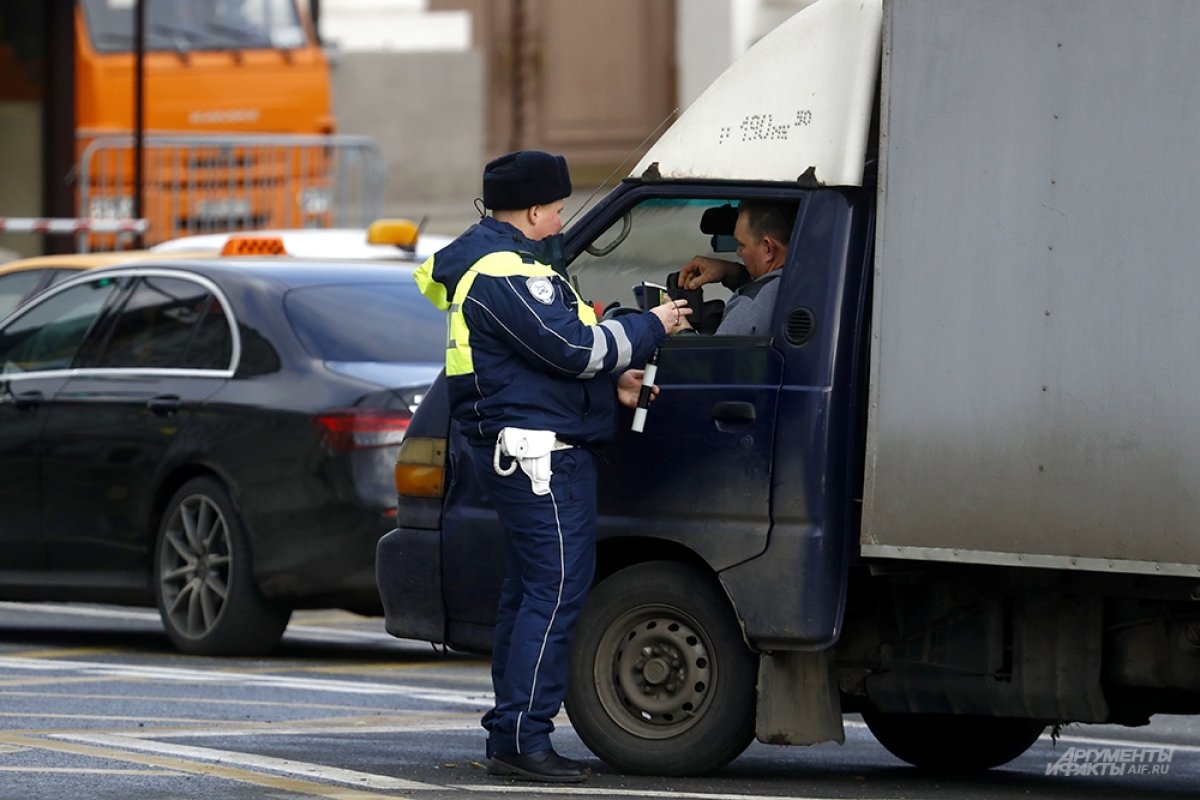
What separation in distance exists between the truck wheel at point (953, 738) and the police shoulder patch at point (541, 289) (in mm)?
1868

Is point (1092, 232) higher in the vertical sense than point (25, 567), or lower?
higher

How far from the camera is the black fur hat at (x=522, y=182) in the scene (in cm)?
743

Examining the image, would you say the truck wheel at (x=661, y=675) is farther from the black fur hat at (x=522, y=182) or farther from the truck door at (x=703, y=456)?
the black fur hat at (x=522, y=182)

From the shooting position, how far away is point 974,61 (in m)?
7.04

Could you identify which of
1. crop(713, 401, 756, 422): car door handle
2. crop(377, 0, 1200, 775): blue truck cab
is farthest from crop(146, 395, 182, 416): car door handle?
crop(713, 401, 756, 422): car door handle

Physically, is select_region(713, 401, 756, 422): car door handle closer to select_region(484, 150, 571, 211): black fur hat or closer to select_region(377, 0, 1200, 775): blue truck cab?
select_region(377, 0, 1200, 775): blue truck cab

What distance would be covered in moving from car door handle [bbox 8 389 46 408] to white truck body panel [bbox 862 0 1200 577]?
16.9 ft

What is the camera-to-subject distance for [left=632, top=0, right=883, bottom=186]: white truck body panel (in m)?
7.31

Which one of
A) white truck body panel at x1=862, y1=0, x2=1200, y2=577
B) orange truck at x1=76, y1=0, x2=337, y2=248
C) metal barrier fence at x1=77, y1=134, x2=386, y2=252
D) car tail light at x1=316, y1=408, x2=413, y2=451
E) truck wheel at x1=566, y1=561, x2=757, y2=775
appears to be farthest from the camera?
orange truck at x1=76, y1=0, x2=337, y2=248

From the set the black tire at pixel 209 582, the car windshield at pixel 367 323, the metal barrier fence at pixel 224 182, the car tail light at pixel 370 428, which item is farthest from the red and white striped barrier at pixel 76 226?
the car tail light at pixel 370 428

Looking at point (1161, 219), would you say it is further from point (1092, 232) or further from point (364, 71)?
point (364, 71)

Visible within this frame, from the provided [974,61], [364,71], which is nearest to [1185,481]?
[974,61]

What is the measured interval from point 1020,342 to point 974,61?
0.74 m

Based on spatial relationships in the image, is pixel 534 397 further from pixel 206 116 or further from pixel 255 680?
pixel 206 116
